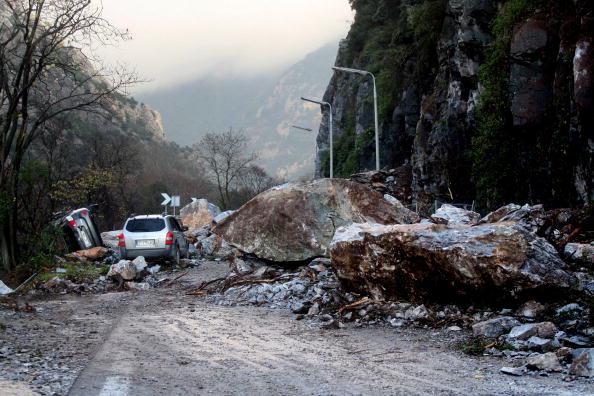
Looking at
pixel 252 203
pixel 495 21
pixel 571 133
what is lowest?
pixel 252 203

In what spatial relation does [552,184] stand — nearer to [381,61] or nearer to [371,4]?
[381,61]

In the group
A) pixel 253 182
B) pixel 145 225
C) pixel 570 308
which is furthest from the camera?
pixel 253 182

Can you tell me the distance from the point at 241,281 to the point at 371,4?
138 feet

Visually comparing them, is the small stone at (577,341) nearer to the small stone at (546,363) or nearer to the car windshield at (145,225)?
the small stone at (546,363)

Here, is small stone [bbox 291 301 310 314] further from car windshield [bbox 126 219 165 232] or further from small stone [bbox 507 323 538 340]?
car windshield [bbox 126 219 165 232]

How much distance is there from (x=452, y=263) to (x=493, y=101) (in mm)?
13238

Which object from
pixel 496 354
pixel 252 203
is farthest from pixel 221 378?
pixel 252 203

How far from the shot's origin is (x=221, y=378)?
535 cm

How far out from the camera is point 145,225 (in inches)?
736

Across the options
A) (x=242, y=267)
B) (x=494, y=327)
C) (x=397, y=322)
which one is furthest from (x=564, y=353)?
(x=242, y=267)

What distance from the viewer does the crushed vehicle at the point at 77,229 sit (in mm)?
22391

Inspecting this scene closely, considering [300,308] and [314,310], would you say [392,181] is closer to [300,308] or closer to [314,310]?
[300,308]

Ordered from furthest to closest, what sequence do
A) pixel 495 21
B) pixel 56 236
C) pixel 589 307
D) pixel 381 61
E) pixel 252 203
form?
pixel 381 61 < pixel 495 21 < pixel 56 236 < pixel 252 203 < pixel 589 307

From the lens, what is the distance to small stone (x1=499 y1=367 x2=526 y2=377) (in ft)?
17.4
